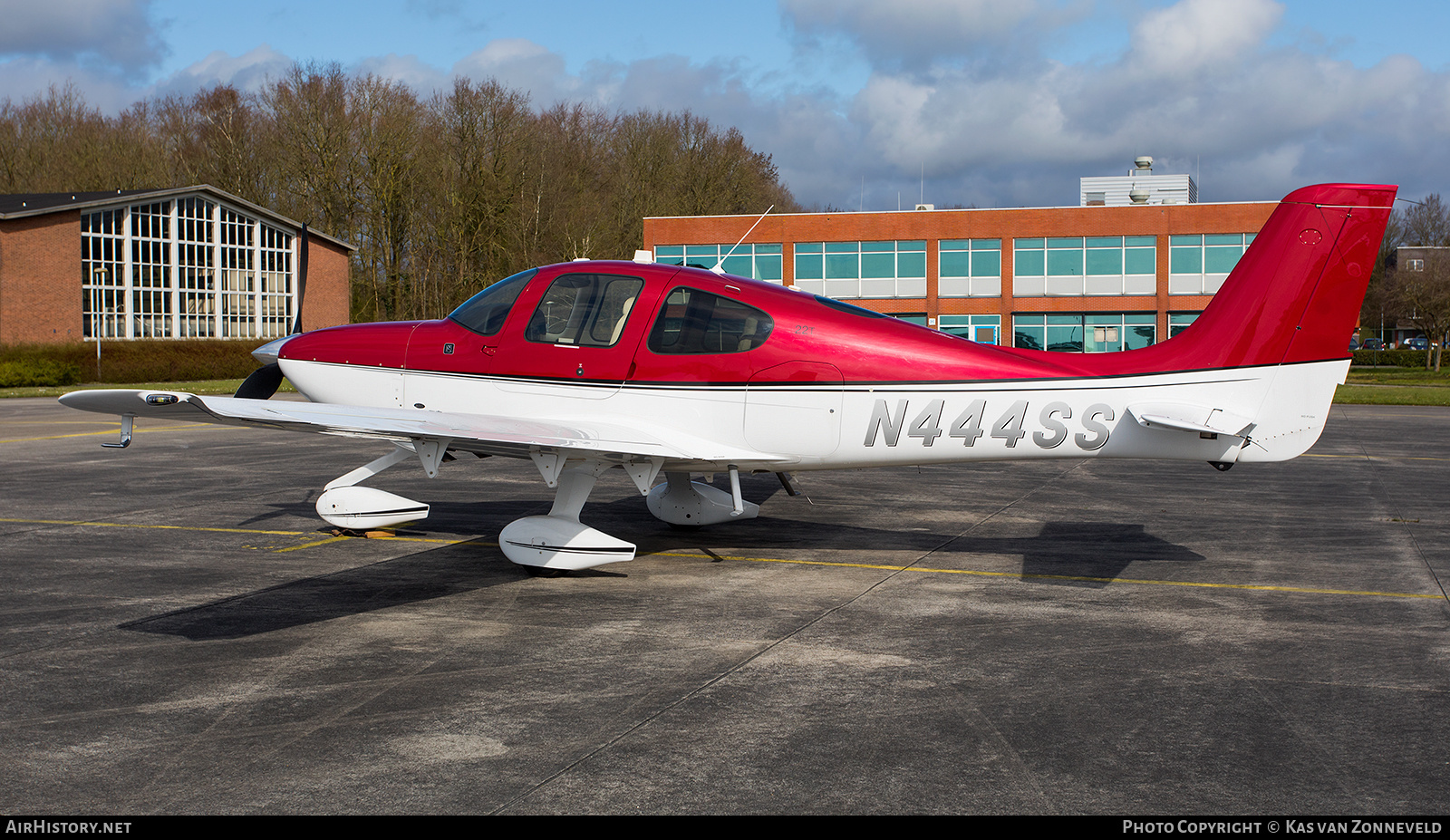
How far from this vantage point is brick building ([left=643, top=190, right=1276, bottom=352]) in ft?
176

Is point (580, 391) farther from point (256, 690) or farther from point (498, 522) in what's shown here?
point (256, 690)

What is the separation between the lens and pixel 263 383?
394 inches

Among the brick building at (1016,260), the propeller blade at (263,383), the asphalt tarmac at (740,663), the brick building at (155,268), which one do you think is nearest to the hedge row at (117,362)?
the brick building at (155,268)

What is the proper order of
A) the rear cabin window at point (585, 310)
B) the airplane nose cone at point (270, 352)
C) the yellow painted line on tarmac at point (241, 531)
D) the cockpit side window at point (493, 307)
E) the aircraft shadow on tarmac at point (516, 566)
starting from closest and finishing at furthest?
the aircraft shadow on tarmac at point (516, 566) < the rear cabin window at point (585, 310) < the cockpit side window at point (493, 307) < the airplane nose cone at point (270, 352) < the yellow painted line on tarmac at point (241, 531)

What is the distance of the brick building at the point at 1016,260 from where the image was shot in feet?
176

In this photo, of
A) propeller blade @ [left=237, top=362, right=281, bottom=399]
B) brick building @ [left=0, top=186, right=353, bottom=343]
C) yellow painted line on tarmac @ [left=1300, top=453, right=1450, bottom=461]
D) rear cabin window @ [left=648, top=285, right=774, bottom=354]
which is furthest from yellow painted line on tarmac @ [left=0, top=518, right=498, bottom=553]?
brick building @ [left=0, top=186, right=353, bottom=343]

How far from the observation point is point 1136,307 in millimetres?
54500

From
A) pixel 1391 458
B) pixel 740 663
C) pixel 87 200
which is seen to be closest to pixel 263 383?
pixel 740 663

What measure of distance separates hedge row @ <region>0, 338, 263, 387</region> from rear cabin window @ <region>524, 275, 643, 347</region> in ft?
107

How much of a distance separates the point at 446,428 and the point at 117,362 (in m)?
39.5

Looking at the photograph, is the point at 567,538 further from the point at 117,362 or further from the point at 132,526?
the point at 117,362

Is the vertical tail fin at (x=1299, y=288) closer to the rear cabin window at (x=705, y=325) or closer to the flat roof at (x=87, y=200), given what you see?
the rear cabin window at (x=705, y=325)

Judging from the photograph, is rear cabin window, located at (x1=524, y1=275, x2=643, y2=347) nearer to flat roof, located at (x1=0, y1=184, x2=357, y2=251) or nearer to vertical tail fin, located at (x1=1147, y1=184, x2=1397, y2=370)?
vertical tail fin, located at (x1=1147, y1=184, x2=1397, y2=370)

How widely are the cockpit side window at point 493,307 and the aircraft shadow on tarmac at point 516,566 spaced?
2.08m
